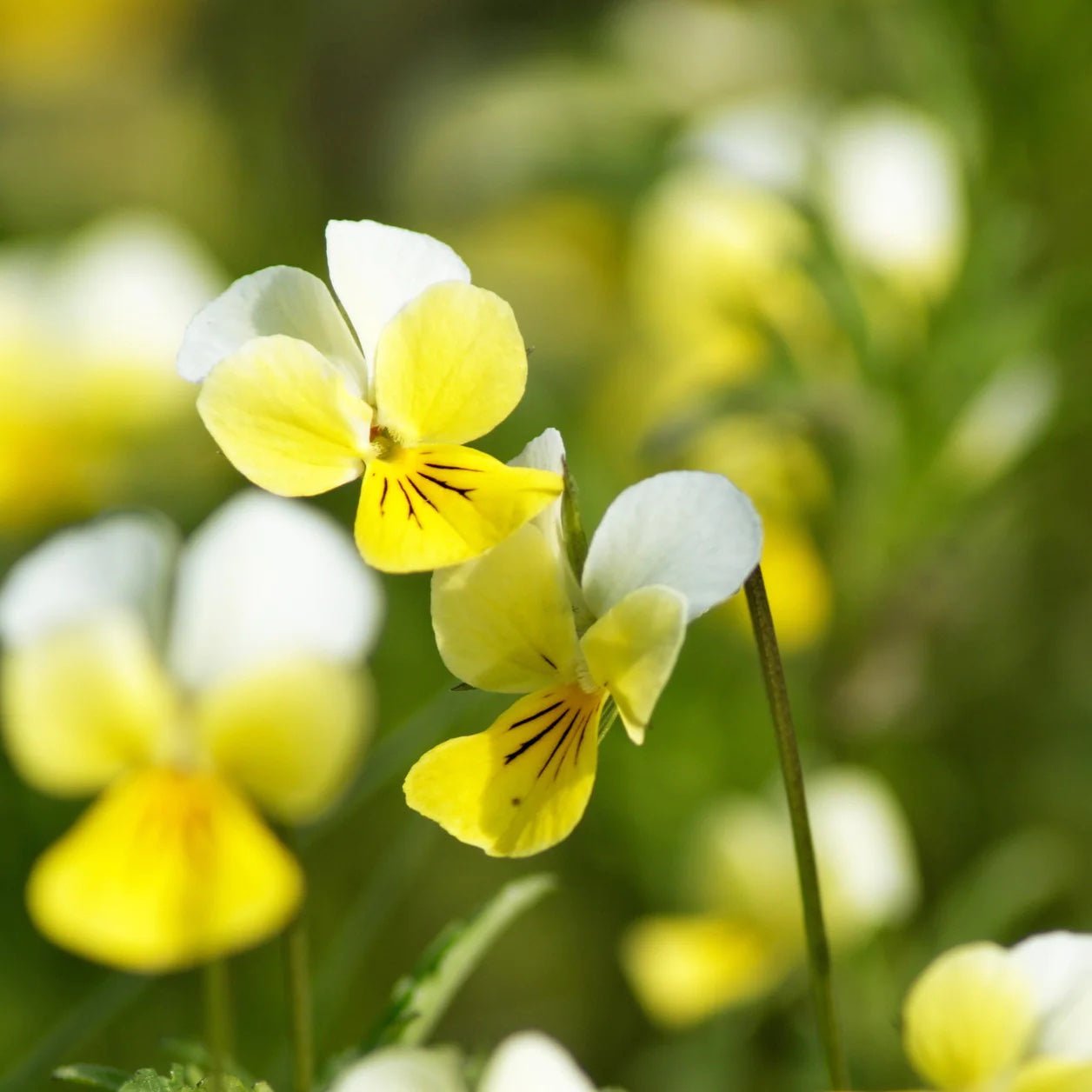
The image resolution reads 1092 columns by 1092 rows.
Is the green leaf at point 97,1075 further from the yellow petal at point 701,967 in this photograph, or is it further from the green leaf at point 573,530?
the yellow petal at point 701,967

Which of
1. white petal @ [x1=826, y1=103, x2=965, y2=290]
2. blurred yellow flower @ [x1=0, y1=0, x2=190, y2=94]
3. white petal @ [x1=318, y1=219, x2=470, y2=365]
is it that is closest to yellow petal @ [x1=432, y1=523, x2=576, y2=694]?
white petal @ [x1=318, y1=219, x2=470, y2=365]

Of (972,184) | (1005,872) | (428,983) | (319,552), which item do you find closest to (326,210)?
(972,184)

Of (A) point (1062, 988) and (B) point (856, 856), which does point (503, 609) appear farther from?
(B) point (856, 856)

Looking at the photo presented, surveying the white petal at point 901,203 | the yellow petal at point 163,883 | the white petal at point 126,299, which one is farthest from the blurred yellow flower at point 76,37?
the yellow petal at point 163,883

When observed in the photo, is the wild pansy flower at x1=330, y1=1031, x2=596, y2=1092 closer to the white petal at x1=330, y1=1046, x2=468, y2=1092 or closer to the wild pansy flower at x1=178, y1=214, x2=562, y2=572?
the white petal at x1=330, y1=1046, x2=468, y2=1092

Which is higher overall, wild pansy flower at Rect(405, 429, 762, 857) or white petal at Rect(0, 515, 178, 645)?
white petal at Rect(0, 515, 178, 645)

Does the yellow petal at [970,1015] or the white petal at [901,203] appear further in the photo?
the white petal at [901,203]

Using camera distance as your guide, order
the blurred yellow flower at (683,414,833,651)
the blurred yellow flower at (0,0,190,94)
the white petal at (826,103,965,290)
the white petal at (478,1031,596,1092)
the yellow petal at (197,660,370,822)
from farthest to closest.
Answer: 1. the blurred yellow flower at (0,0,190,94)
2. the white petal at (826,103,965,290)
3. the blurred yellow flower at (683,414,833,651)
4. the yellow petal at (197,660,370,822)
5. the white petal at (478,1031,596,1092)
